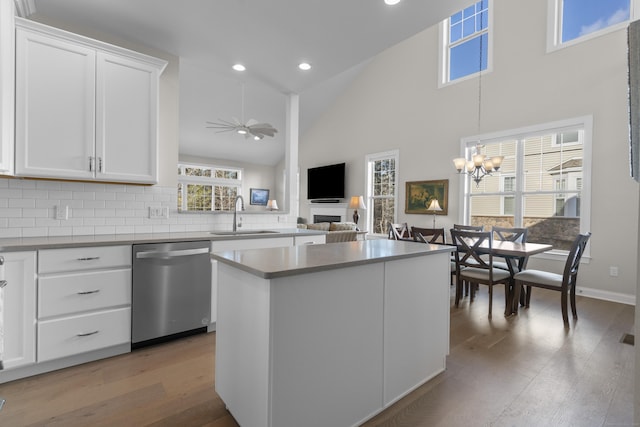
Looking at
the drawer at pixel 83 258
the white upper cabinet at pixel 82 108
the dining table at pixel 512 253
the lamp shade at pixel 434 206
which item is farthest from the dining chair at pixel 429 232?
the drawer at pixel 83 258

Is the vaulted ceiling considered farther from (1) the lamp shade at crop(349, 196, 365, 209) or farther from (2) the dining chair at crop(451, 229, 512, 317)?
(1) the lamp shade at crop(349, 196, 365, 209)

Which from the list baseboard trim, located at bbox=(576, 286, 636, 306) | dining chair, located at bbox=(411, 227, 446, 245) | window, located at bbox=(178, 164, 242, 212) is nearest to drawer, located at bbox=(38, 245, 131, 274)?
dining chair, located at bbox=(411, 227, 446, 245)

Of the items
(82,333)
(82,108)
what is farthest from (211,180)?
(82,333)

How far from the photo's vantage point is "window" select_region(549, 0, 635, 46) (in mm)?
3982

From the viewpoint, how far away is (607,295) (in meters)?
3.93

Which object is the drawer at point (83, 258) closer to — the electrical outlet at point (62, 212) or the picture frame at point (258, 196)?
the electrical outlet at point (62, 212)

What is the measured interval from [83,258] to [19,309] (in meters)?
0.42

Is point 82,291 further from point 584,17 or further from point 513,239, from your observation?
point 584,17

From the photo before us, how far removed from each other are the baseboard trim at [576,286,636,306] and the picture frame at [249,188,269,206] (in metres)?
7.97

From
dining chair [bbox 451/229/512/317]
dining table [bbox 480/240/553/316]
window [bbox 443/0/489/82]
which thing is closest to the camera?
dining table [bbox 480/240/553/316]

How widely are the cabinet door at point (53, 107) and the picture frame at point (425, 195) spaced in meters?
5.36

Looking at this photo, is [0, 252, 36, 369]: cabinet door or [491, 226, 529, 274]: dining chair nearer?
[0, 252, 36, 369]: cabinet door

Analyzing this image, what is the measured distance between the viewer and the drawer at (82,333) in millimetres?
1957

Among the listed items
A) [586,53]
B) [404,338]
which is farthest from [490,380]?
[586,53]
